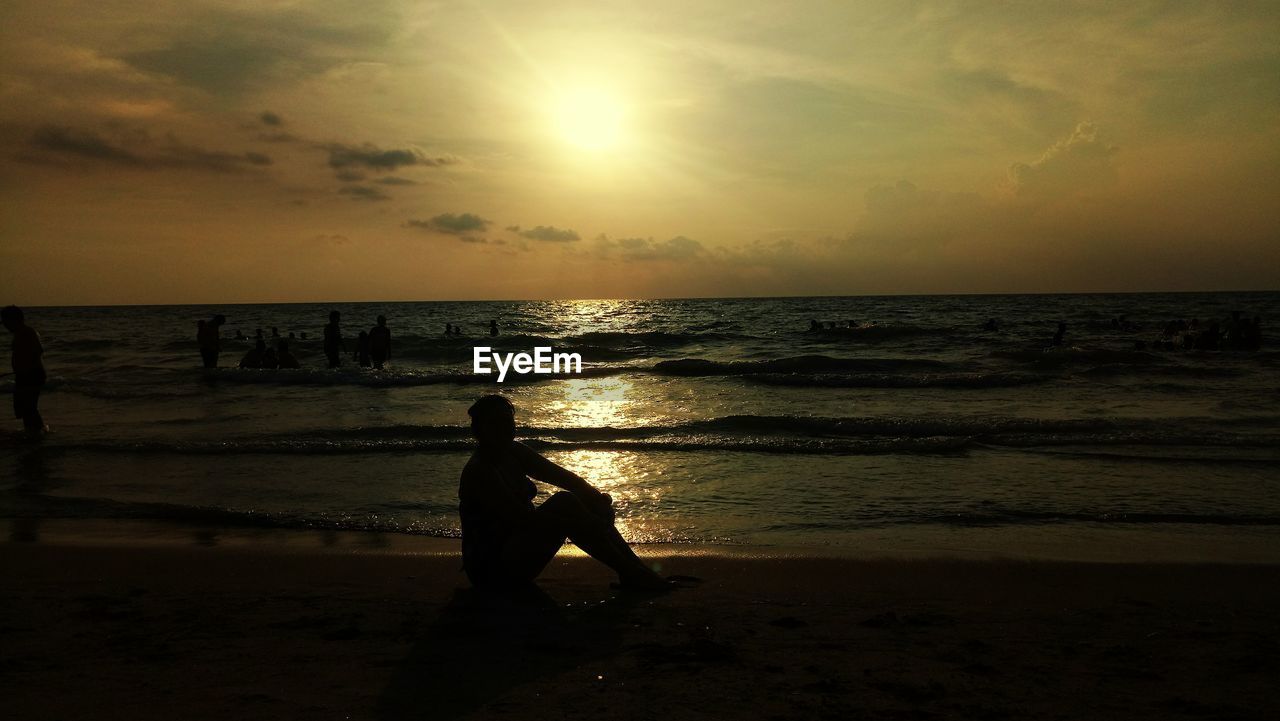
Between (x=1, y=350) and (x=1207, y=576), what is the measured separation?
53441mm

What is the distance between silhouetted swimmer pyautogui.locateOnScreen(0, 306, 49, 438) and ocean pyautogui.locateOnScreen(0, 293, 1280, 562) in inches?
21.9

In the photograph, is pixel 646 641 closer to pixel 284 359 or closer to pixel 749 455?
pixel 749 455

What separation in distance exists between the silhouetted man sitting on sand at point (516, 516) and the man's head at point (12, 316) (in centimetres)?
1148

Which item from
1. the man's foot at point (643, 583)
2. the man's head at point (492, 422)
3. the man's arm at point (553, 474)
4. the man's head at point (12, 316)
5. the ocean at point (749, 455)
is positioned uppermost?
the man's head at point (12, 316)

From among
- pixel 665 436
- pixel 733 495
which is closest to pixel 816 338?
pixel 665 436

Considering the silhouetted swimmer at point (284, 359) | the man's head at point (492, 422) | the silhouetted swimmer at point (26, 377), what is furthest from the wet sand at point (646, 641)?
the silhouetted swimmer at point (284, 359)

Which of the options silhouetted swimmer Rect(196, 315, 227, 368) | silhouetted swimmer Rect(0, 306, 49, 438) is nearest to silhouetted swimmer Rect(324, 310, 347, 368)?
silhouetted swimmer Rect(196, 315, 227, 368)

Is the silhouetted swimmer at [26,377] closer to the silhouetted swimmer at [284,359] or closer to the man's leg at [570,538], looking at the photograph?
the silhouetted swimmer at [284,359]

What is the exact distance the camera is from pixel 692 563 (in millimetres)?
6520

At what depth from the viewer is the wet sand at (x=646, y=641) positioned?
381 centimetres

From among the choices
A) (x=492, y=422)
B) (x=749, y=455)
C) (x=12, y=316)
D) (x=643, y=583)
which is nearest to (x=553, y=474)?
(x=492, y=422)

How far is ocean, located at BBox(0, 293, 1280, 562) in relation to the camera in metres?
7.88

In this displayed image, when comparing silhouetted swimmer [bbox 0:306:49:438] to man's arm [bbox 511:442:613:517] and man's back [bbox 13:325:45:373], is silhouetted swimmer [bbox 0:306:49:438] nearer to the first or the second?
man's back [bbox 13:325:45:373]

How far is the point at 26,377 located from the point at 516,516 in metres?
12.8
